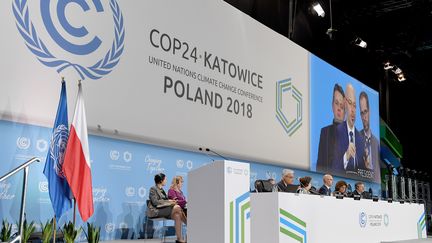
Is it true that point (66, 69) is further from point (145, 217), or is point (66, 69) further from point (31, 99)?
point (145, 217)

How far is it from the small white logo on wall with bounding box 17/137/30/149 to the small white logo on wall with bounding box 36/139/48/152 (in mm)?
128

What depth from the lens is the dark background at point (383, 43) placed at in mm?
11008

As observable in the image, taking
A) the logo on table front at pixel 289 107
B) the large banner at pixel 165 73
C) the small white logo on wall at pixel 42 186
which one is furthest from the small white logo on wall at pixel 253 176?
the small white logo on wall at pixel 42 186

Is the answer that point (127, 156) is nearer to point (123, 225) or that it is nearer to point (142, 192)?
point (142, 192)

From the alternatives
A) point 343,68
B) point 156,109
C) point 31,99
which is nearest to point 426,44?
point 343,68

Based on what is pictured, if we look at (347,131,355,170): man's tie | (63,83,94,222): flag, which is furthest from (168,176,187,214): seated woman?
(347,131,355,170): man's tie

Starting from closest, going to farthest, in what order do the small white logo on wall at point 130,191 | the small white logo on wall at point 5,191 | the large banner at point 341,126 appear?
1. the small white logo on wall at point 5,191
2. the small white logo on wall at point 130,191
3. the large banner at point 341,126

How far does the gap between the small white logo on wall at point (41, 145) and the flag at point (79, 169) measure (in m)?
0.83

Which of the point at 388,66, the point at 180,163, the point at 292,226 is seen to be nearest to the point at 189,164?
the point at 180,163

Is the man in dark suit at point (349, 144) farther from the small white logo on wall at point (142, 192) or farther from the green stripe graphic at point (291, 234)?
the green stripe graphic at point (291, 234)

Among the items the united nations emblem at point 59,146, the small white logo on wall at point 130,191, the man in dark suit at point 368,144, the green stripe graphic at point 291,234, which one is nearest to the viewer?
the united nations emblem at point 59,146

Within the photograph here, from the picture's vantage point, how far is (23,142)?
5.16 m

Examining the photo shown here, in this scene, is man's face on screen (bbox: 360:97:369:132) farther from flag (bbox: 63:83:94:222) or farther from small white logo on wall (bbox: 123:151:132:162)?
flag (bbox: 63:83:94:222)

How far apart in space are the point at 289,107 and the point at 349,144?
2811 mm
